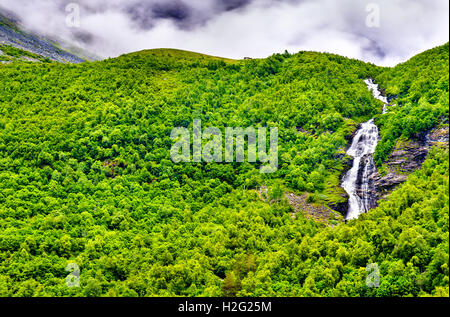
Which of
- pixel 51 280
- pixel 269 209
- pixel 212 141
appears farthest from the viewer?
pixel 212 141

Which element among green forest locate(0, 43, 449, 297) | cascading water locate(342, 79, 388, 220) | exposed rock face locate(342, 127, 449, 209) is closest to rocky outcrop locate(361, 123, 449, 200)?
exposed rock face locate(342, 127, 449, 209)

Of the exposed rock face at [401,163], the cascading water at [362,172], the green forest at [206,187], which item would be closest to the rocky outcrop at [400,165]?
the exposed rock face at [401,163]

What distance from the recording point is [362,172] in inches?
3423

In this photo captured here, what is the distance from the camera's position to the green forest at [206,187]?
54.6 m

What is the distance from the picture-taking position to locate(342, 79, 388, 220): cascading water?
78688 millimetres

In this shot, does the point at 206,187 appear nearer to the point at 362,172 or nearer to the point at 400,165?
the point at 362,172

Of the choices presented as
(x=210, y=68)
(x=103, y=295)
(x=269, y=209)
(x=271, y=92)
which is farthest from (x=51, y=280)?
(x=210, y=68)

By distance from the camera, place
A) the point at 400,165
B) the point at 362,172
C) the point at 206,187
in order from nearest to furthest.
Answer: the point at 400,165 < the point at 362,172 < the point at 206,187

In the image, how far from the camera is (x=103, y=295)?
2098 inches

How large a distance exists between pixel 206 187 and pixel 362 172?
38.3 m

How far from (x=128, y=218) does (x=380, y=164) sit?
58.9 metres

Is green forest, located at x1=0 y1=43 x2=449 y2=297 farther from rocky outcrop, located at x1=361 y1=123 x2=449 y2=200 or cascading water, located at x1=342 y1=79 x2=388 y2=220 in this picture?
cascading water, located at x1=342 y1=79 x2=388 y2=220

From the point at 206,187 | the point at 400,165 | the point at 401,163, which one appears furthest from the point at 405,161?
the point at 206,187
